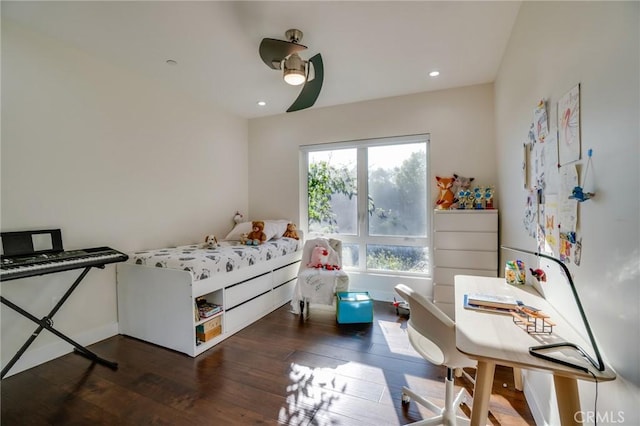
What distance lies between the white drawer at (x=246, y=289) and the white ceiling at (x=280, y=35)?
2167mm

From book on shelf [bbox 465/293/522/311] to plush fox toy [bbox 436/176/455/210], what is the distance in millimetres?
1806

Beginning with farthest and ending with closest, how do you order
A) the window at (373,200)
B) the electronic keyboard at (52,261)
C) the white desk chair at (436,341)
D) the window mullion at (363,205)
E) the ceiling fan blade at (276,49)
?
the window mullion at (363,205) < the window at (373,200) < the ceiling fan blade at (276,49) < the electronic keyboard at (52,261) < the white desk chair at (436,341)

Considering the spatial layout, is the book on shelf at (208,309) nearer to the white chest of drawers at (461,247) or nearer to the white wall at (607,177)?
the white chest of drawers at (461,247)

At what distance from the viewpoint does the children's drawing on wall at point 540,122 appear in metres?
1.53

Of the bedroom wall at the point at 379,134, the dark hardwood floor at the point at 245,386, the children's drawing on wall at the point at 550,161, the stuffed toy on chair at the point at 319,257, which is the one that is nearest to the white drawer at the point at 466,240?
the bedroom wall at the point at 379,134

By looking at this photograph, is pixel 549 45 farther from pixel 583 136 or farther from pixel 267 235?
pixel 267 235

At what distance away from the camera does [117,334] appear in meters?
2.67

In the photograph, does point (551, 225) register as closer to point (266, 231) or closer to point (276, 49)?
point (276, 49)

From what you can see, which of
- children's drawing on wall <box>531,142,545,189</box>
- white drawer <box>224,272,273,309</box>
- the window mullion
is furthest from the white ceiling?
white drawer <box>224,272,273,309</box>

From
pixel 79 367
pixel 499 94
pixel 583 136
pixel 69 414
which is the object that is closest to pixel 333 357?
pixel 69 414

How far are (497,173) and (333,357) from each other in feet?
8.41

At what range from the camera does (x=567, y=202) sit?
1.26 m

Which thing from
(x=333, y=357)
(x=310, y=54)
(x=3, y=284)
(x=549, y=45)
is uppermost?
(x=310, y=54)

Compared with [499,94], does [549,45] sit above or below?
below
